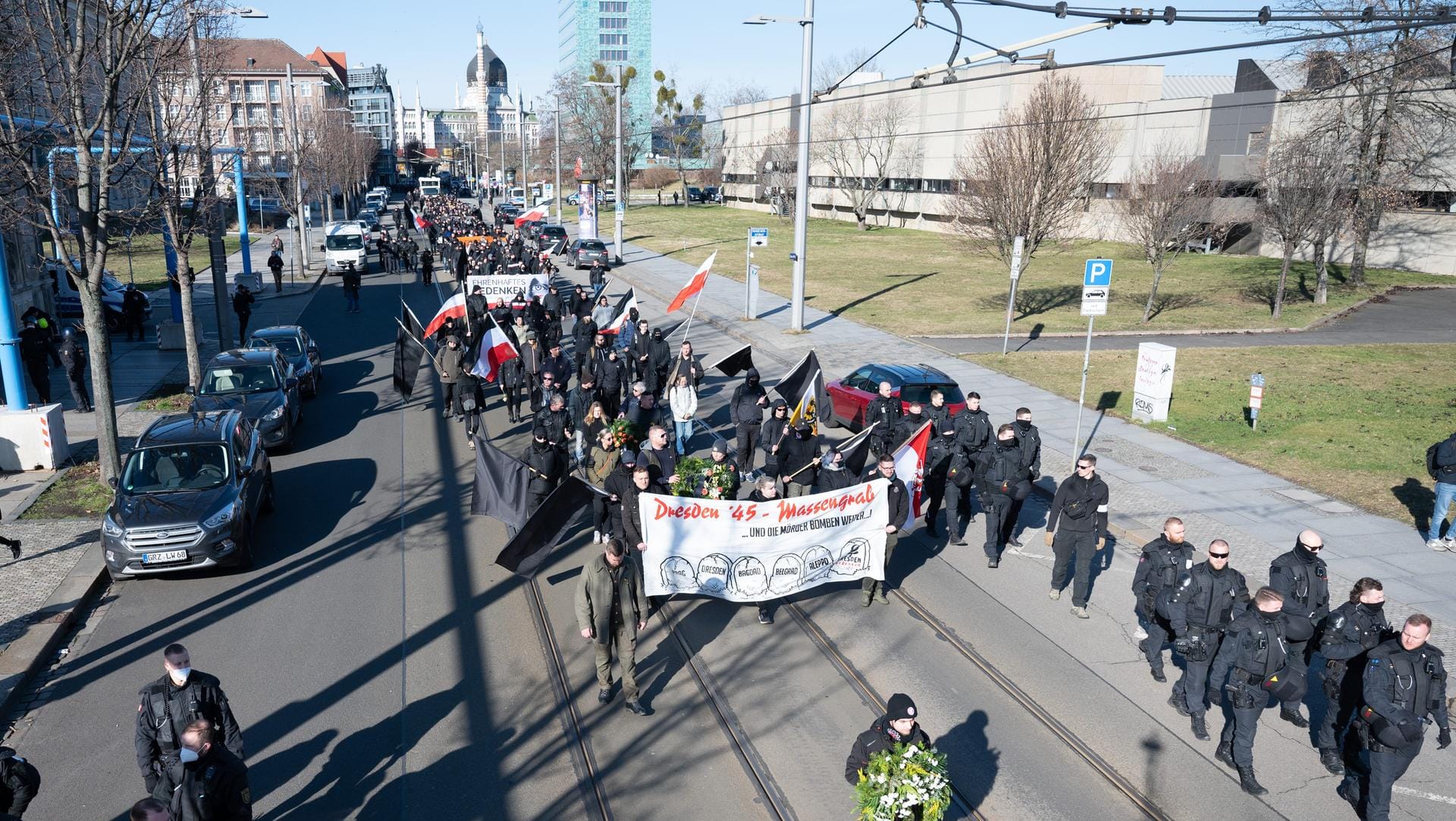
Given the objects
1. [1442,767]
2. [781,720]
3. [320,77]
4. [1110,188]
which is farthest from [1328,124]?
[320,77]

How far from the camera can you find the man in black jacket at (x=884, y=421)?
13.5m

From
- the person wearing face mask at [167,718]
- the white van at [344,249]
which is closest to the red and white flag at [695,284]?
the person wearing face mask at [167,718]

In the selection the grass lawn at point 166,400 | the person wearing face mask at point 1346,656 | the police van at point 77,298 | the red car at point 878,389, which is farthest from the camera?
the police van at point 77,298

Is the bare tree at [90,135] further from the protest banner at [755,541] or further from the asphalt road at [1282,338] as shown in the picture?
the asphalt road at [1282,338]

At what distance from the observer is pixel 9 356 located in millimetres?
16531

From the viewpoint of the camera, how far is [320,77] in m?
109

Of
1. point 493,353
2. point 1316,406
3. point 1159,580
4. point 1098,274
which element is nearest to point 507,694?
point 1159,580

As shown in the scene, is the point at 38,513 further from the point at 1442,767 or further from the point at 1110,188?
the point at 1110,188

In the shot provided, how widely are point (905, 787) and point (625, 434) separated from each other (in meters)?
8.06

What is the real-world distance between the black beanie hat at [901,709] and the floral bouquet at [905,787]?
19 centimetres

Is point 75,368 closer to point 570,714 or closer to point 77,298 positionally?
point 77,298

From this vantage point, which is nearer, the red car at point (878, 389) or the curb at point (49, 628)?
the curb at point (49, 628)

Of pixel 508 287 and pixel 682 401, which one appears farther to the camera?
pixel 508 287

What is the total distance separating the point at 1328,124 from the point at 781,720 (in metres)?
38.2
